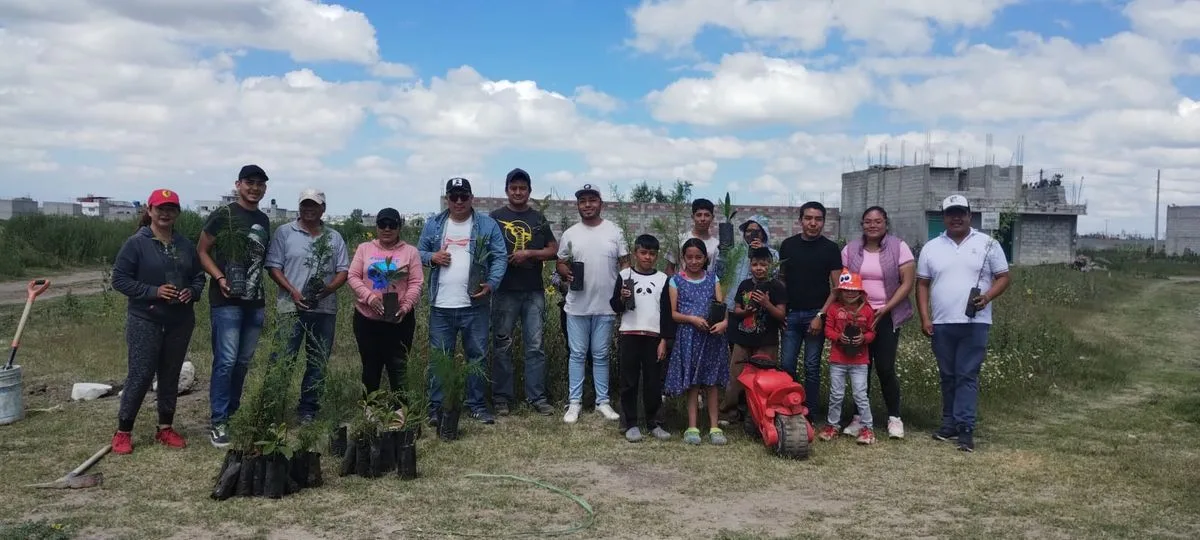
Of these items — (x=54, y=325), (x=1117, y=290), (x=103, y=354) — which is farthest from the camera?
(x=1117, y=290)

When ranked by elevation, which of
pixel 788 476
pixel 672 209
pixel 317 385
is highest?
pixel 672 209

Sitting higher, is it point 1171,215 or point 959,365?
point 1171,215

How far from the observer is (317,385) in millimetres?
5594

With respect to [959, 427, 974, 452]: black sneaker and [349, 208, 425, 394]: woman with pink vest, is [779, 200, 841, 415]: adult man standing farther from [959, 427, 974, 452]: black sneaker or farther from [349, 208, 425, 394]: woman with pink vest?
[349, 208, 425, 394]: woman with pink vest

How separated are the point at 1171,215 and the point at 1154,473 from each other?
67.4 meters

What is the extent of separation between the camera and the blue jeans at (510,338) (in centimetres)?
649

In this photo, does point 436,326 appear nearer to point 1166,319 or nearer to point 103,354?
point 103,354

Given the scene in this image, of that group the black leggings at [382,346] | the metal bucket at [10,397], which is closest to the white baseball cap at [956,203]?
the black leggings at [382,346]

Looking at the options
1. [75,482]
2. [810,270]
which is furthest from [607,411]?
[75,482]

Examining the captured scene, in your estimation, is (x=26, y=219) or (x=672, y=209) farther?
(x=26, y=219)

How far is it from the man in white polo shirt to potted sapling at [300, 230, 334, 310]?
4.37 metres

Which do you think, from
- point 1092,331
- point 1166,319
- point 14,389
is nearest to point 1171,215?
point 1166,319

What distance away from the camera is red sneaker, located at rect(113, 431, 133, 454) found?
5.31 m

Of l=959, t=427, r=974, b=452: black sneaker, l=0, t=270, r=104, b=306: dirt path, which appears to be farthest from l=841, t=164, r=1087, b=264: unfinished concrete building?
l=959, t=427, r=974, b=452: black sneaker
